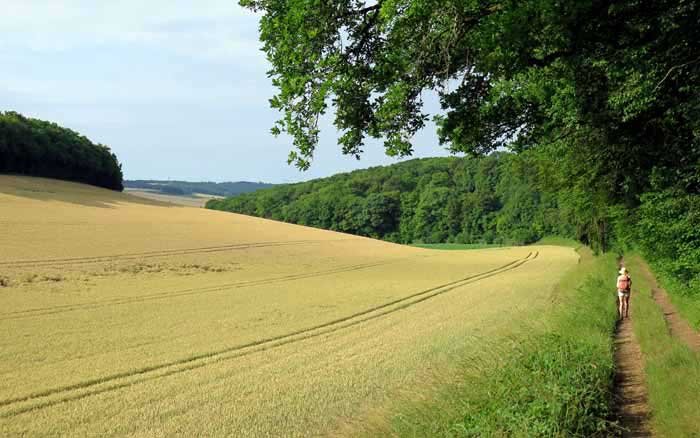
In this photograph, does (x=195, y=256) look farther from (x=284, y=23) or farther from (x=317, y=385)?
(x=284, y=23)

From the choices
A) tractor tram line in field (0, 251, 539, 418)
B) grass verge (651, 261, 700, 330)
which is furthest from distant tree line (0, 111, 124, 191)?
grass verge (651, 261, 700, 330)

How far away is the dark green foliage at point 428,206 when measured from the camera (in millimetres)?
120375

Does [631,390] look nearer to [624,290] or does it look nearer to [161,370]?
[624,290]

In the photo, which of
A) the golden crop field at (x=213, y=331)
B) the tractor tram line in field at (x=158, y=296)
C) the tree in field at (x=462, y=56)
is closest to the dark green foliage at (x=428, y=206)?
the tractor tram line in field at (x=158, y=296)

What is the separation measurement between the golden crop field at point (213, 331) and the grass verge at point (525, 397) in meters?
1.82

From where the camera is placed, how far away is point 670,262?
18.3 m

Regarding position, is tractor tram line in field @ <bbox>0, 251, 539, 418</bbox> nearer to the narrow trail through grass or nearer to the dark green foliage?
the narrow trail through grass

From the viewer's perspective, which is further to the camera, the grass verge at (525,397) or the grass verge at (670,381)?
the grass verge at (670,381)

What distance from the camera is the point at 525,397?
7.51 metres

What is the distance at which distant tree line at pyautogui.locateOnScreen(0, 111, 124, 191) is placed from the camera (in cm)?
8762

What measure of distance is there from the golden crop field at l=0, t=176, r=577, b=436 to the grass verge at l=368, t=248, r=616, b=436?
5.96ft

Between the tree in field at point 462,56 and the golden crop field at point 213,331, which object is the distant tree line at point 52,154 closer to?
the golden crop field at point 213,331

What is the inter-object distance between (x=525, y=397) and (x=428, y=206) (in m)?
131

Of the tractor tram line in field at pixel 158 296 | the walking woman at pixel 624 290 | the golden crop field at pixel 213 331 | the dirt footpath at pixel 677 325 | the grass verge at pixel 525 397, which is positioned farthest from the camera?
the tractor tram line in field at pixel 158 296
